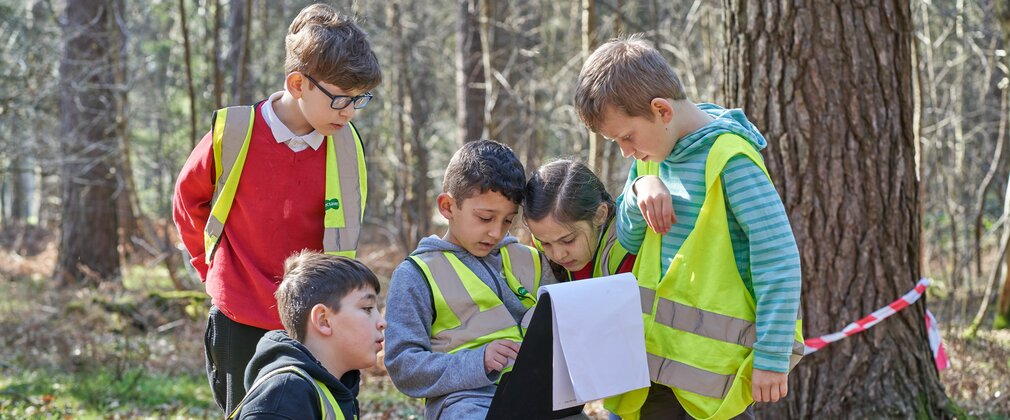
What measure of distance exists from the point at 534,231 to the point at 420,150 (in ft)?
30.9

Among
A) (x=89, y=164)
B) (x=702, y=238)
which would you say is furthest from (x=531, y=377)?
(x=89, y=164)

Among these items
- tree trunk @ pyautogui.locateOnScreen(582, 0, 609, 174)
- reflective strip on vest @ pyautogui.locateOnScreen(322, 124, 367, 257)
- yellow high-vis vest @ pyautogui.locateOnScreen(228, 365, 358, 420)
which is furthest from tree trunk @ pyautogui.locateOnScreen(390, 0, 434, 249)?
yellow high-vis vest @ pyautogui.locateOnScreen(228, 365, 358, 420)

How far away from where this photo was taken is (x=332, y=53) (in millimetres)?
3445

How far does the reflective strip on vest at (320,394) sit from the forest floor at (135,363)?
3.35 m

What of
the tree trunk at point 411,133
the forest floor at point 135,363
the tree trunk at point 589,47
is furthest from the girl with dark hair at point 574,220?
the tree trunk at point 411,133

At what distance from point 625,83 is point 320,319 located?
1199 mm

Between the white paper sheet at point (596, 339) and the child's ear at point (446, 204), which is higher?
the child's ear at point (446, 204)

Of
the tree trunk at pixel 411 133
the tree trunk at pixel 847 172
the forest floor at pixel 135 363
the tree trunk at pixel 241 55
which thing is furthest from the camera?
the tree trunk at pixel 411 133

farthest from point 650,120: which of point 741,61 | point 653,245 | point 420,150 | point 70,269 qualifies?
point 70,269

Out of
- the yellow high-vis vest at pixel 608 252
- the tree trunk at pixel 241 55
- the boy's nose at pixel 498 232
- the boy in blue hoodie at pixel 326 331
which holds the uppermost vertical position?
the tree trunk at pixel 241 55

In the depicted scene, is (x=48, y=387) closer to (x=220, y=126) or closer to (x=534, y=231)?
(x=220, y=126)

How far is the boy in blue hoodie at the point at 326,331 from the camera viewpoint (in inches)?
107

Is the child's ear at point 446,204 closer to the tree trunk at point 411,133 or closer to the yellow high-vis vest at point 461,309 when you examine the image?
the yellow high-vis vest at point 461,309

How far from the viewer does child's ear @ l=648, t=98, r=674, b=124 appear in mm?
2941
